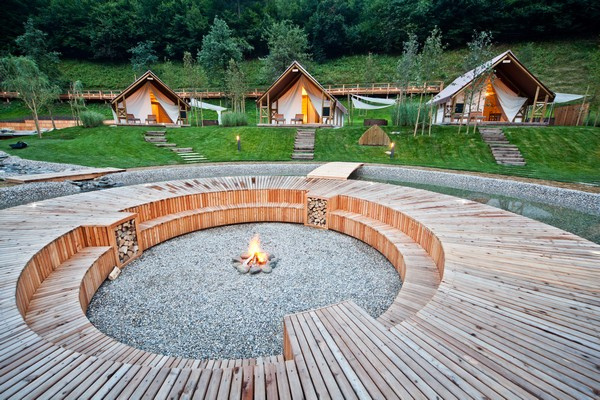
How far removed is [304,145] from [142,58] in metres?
41.1

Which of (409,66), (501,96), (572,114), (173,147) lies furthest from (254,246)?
(572,114)

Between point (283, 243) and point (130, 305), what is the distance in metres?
3.35

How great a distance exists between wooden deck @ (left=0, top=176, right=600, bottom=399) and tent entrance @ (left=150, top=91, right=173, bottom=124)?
1946 centimetres

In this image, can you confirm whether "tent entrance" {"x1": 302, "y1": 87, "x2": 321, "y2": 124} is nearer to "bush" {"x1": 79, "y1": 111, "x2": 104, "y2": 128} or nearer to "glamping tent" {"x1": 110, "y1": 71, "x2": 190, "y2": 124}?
"glamping tent" {"x1": 110, "y1": 71, "x2": 190, "y2": 124}

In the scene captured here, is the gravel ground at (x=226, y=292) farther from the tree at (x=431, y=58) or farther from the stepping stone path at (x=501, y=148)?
the tree at (x=431, y=58)

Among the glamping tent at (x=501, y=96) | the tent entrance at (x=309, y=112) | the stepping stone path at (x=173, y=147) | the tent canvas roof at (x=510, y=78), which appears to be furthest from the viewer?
the tent entrance at (x=309, y=112)

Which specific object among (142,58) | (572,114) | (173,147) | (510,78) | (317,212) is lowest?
(317,212)

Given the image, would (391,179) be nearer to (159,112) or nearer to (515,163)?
(515,163)

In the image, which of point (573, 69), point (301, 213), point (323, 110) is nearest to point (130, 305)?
point (301, 213)

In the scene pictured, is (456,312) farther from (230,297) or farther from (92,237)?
(92,237)

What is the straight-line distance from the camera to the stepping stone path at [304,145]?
51.0ft

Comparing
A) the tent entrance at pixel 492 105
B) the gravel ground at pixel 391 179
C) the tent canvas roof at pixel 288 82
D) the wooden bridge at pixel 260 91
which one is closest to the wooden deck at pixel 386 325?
the gravel ground at pixel 391 179

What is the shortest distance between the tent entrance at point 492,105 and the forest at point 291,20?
2481cm

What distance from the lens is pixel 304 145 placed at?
16719 millimetres
